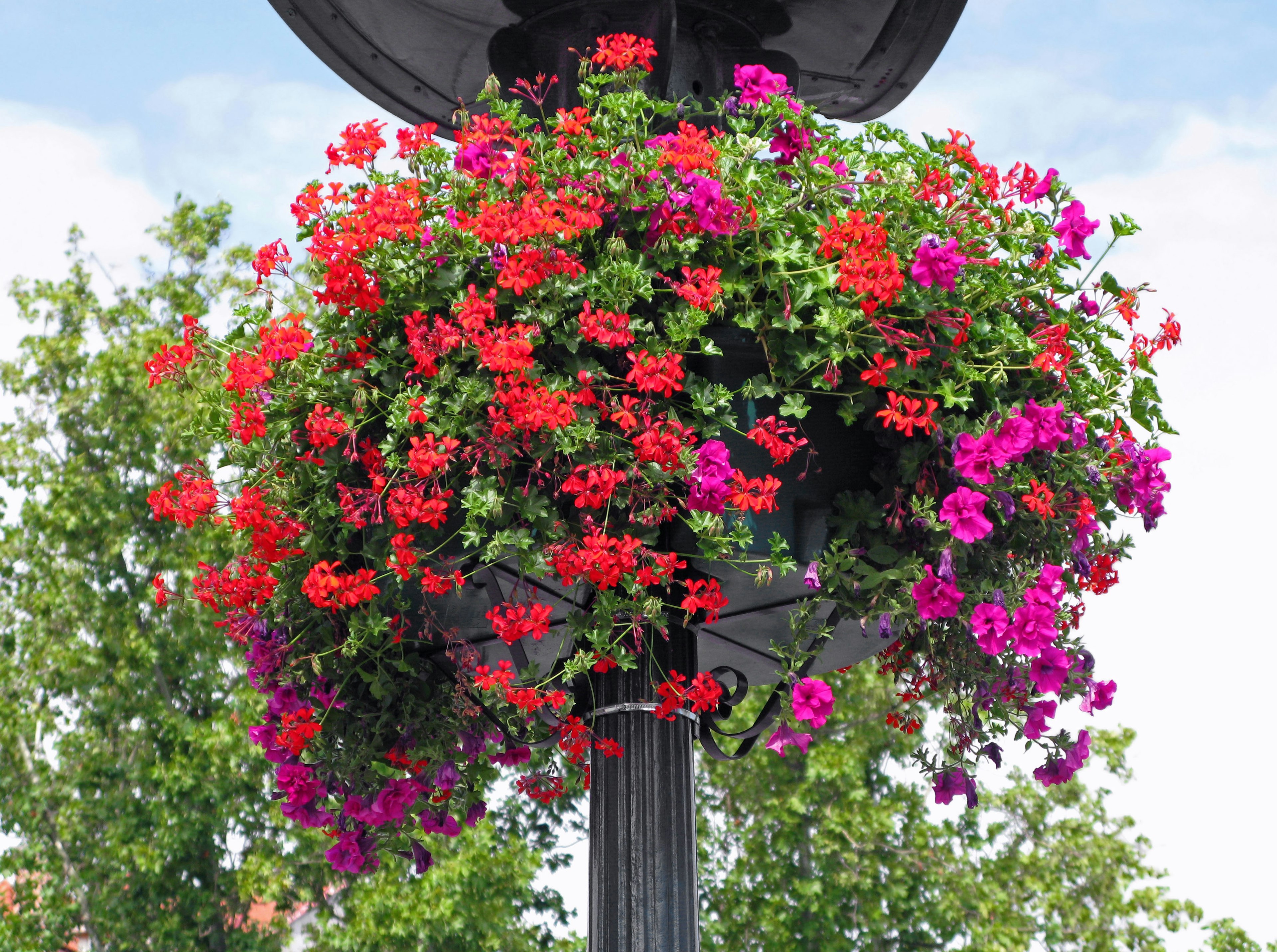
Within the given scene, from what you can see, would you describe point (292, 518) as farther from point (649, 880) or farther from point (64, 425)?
point (64, 425)

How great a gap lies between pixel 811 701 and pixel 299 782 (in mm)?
1123

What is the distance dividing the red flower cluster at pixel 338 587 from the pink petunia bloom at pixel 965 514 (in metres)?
0.97

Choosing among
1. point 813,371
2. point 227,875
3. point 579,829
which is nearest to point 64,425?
point 227,875

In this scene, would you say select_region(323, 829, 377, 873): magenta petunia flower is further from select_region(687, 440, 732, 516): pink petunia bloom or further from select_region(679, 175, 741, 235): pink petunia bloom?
select_region(679, 175, 741, 235): pink petunia bloom

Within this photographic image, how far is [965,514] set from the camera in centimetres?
203

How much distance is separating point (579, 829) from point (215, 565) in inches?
203

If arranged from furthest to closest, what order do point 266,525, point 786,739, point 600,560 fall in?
point 266,525 → point 786,739 → point 600,560

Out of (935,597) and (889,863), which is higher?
(889,863)

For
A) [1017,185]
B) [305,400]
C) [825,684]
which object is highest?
[1017,185]

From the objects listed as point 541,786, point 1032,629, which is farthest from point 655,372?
point 541,786

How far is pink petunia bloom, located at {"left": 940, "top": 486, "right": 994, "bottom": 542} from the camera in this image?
2.02 meters

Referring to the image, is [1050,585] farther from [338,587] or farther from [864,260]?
[338,587]

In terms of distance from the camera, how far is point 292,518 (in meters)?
2.33

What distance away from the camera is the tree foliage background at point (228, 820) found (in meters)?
13.2
